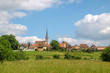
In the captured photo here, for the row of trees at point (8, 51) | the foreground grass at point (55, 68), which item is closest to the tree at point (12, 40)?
the row of trees at point (8, 51)

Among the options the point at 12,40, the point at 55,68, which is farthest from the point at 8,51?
the point at 12,40

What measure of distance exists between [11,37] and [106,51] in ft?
235

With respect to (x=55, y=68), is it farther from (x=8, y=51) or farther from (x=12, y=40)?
(x=12, y=40)

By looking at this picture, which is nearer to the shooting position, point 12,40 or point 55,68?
point 55,68

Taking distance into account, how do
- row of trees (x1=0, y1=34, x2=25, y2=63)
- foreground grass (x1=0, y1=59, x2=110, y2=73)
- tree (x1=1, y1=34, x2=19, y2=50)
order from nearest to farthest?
foreground grass (x1=0, y1=59, x2=110, y2=73) → row of trees (x1=0, y1=34, x2=25, y2=63) → tree (x1=1, y1=34, x2=19, y2=50)

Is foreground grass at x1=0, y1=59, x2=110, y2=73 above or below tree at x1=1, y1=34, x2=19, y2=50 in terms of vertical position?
below

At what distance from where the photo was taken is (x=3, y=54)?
3005cm

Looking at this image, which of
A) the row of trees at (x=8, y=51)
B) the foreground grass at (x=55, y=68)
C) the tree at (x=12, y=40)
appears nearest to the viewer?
the foreground grass at (x=55, y=68)

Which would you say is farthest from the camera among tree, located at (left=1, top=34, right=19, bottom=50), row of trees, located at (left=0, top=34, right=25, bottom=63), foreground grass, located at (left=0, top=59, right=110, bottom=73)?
tree, located at (left=1, top=34, right=19, bottom=50)

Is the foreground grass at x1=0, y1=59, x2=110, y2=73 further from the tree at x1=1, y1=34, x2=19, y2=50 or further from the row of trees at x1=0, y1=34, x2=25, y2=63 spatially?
the tree at x1=1, y1=34, x2=19, y2=50

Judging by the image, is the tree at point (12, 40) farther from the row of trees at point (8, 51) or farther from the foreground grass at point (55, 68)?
the foreground grass at point (55, 68)

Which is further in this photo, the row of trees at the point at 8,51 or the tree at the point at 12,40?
the tree at the point at 12,40

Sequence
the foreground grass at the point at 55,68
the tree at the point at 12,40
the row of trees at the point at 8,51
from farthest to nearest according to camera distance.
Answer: the tree at the point at 12,40 < the row of trees at the point at 8,51 < the foreground grass at the point at 55,68

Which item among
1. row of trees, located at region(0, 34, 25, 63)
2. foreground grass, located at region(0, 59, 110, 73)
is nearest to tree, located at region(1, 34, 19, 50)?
row of trees, located at region(0, 34, 25, 63)
